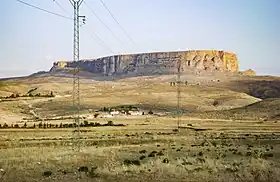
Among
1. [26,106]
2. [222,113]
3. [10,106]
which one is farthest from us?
[26,106]

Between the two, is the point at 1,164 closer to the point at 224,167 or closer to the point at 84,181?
the point at 84,181

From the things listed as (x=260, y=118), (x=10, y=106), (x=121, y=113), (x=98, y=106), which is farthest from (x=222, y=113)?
(x=10, y=106)

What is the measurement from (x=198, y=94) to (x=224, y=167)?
153044 millimetres

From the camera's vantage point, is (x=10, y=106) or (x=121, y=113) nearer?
(x=121, y=113)

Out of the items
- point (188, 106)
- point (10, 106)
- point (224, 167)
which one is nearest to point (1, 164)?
point (224, 167)

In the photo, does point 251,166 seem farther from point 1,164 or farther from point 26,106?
point 26,106

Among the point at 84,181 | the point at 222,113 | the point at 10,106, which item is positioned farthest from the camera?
the point at 10,106

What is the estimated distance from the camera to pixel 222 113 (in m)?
116

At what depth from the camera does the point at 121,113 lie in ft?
375

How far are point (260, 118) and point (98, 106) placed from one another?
46.3 meters

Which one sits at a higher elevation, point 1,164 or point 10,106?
point 1,164

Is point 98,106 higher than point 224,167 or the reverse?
the reverse

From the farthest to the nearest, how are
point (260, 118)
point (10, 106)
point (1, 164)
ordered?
1. point (10, 106)
2. point (260, 118)
3. point (1, 164)

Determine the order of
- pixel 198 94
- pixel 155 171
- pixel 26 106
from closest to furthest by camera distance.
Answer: pixel 155 171
pixel 26 106
pixel 198 94
